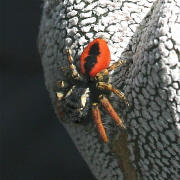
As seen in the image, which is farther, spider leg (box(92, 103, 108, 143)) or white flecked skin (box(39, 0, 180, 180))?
spider leg (box(92, 103, 108, 143))

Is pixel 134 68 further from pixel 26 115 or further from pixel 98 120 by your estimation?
pixel 26 115

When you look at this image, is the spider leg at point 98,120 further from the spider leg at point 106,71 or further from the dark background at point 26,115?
the dark background at point 26,115

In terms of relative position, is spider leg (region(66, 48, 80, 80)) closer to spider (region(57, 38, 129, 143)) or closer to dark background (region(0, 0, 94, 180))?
spider (region(57, 38, 129, 143))

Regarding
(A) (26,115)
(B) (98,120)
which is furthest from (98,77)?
(A) (26,115)

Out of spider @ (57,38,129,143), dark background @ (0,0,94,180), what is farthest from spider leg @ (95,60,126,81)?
dark background @ (0,0,94,180)

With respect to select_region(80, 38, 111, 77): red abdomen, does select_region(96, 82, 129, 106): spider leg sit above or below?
below

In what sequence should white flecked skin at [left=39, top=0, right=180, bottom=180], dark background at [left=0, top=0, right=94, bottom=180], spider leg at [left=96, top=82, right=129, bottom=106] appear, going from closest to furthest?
white flecked skin at [left=39, top=0, right=180, bottom=180] → spider leg at [left=96, top=82, right=129, bottom=106] → dark background at [left=0, top=0, right=94, bottom=180]

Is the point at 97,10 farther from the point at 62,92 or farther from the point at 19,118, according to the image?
the point at 19,118

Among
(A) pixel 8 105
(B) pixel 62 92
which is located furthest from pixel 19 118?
(B) pixel 62 92

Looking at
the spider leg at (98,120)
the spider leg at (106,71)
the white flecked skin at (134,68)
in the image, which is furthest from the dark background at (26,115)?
the spider leg at (106,71)

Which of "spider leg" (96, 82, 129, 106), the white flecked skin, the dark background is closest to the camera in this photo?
the white flecked skin
